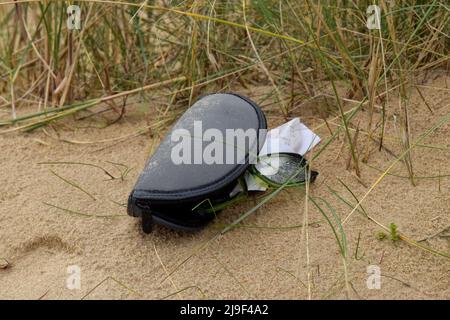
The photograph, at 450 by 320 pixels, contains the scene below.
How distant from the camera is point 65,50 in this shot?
196 centimetres

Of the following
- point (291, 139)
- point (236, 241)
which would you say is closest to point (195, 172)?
point (236, 241)

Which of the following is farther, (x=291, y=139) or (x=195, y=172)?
(x=291, y=139)

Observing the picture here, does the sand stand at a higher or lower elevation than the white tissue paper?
lower

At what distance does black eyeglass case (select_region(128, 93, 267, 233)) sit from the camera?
134 cm

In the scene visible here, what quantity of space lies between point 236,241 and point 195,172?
15 cm

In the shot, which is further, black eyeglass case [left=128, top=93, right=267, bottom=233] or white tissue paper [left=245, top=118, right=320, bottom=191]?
white tissue paper [left=245, top=118, right=320, bottom=191]

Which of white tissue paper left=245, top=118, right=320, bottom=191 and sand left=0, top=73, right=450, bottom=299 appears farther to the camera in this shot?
white tissue paper left=245, top=118, right=320, bottom=191

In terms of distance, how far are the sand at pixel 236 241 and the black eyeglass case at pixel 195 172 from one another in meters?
0.05

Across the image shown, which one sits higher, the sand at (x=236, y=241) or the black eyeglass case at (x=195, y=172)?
the black eyeglass case at (x=195, y=172)

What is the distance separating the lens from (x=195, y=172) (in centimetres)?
136

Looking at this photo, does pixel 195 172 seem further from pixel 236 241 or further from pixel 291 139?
pixel 291 139

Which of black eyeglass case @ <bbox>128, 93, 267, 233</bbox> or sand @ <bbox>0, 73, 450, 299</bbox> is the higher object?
black eyeglass case @ <bbox>128, 93, 267, 233</bbox>

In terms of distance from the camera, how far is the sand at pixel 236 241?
1263 mm

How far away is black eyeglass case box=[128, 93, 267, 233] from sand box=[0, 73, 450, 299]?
2.1 inches
